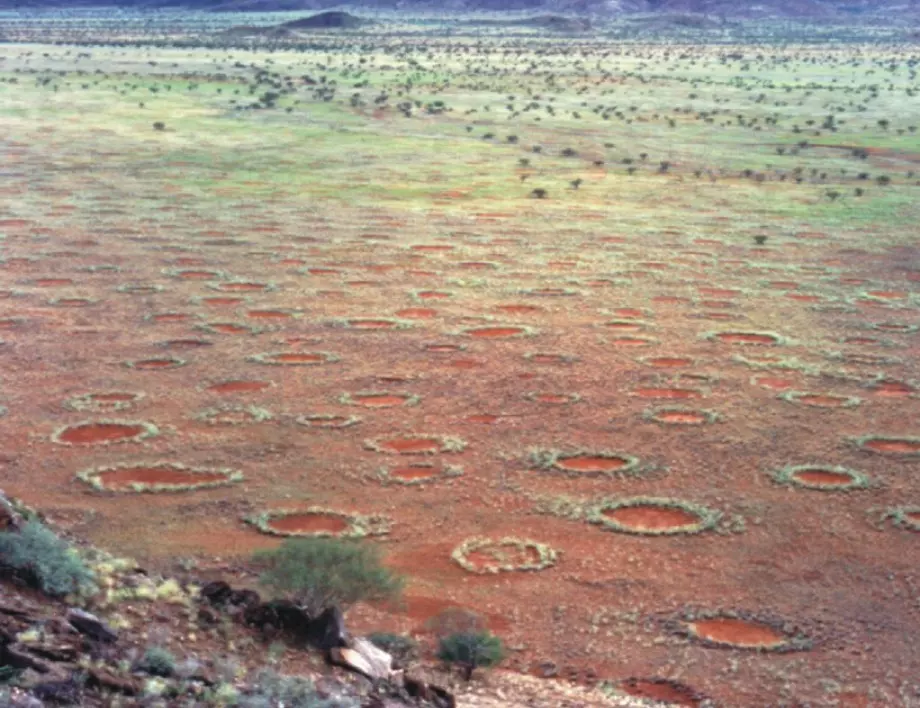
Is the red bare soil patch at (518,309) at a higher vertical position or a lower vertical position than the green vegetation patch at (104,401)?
higher

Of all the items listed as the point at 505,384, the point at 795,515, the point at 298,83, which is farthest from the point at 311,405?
the point at 298,83

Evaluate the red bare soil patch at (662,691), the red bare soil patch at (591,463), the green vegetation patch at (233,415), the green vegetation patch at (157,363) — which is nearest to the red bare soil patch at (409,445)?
the red bare soil patch at (591,463)

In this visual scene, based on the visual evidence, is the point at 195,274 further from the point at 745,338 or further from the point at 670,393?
the point at 670,393

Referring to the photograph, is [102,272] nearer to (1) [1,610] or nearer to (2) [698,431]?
(2) [698,431]

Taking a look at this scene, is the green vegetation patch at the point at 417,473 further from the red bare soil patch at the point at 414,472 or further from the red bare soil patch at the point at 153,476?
the red bare soil patch at the point at 153,476

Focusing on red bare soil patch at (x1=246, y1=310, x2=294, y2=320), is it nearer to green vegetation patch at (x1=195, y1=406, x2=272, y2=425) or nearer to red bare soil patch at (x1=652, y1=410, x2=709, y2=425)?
green vegetation patch at (x1=195, y1=406, x2=272, y2=425)

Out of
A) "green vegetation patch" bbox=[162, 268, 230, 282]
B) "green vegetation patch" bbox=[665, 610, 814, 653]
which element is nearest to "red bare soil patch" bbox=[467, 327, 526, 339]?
"green vegetation patch" bbox=[162, 268, 230, 282]
